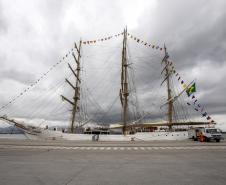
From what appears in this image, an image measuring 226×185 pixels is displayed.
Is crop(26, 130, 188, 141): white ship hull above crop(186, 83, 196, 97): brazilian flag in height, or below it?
below

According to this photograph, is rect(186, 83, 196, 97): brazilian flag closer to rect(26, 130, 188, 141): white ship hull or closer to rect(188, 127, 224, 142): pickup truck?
rect(188, 127, 224, 142): pickup truck

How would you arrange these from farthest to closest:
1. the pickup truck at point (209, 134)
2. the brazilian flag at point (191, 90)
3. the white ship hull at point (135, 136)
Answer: the white ship hull at point (135, 136)
the brazilian flag at point (191, 90)
the pickup truck at point (209, 134)

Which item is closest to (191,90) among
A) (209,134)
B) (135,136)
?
(209,134)

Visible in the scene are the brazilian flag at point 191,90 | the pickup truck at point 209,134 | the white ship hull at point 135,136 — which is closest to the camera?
the pickup truck at point 209,134

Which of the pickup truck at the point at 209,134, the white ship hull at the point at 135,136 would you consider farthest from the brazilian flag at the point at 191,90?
the white ship hull at the point at 135,136

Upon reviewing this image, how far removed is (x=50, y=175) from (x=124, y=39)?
57.1 meters

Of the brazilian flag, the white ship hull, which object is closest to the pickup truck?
the brazilian flag

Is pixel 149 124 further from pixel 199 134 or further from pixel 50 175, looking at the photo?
pixel 50 175

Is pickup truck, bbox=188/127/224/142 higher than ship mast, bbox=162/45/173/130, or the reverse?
ship mast, bbox=162/45/173/130

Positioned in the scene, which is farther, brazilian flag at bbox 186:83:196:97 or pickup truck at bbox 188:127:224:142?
brazilian flag at bbox 186:83:196:97

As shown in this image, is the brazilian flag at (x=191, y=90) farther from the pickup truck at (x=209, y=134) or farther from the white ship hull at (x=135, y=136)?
the white ship hull at (x=135, y=136)

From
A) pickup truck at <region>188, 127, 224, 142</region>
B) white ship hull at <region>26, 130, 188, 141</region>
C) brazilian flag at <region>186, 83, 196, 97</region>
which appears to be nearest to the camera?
pickup truck at <region>188, 127, 224, 142</region>

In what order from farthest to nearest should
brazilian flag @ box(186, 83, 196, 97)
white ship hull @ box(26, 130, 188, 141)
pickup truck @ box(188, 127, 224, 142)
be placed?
white ship hull @ box(26, 130, 188, 141), brazilian flag @ box(186, 83, 196, 97), pickup truck @ box(188, 127, 224, 142)

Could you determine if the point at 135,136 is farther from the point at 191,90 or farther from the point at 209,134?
the point at 209,134
